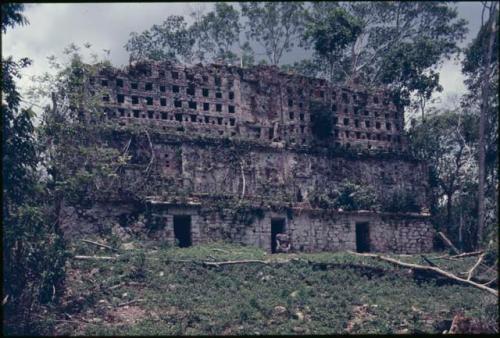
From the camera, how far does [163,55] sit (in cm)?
3734

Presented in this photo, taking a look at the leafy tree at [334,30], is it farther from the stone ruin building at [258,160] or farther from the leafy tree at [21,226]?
the leafy tree at [21,226]

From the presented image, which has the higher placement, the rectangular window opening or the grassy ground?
Answer: the rectangular window opening

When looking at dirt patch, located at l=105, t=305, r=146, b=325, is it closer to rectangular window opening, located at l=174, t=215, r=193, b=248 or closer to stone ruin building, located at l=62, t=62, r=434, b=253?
stone ruin building, located at l=62, t=62, r=434, b=253

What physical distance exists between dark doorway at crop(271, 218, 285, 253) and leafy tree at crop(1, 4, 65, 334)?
375 inches

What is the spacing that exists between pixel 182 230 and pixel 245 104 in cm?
626

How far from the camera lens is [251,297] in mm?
18047

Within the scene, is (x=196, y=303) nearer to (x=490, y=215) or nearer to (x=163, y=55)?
(x=490, y=215)

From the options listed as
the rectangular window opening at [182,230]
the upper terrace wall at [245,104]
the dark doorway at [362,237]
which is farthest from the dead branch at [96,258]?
the dark doorway at [362,237]

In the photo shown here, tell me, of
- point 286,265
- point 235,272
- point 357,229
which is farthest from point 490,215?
point 235,272

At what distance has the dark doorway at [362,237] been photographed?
26.4 m

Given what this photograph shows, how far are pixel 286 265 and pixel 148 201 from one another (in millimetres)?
5613

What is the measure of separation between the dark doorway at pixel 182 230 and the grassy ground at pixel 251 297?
222 centimetres

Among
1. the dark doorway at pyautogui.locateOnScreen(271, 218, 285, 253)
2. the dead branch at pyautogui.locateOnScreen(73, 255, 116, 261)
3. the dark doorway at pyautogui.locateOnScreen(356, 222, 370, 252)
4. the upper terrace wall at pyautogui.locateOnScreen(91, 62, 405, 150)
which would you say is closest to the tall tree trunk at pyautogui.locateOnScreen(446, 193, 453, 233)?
the upper terrace wall at pyautogui.locateOnScreen(91, 62, 405, 150)

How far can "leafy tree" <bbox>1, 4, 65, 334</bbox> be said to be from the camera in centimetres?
1678
